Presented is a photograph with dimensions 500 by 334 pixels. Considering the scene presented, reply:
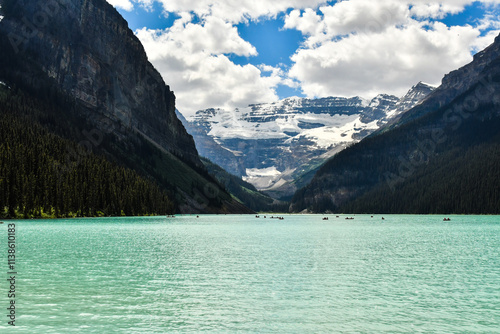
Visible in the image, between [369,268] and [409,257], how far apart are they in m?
13.6

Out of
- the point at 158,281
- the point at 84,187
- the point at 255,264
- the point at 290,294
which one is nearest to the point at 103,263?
the point at 158,281

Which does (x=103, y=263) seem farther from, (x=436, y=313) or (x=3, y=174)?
(x=3, y=174)

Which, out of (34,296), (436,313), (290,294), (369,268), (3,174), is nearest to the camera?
(436,313)

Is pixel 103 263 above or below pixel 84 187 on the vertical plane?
below

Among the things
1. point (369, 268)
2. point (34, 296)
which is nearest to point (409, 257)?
point (369, 268)

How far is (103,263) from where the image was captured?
5400 cm

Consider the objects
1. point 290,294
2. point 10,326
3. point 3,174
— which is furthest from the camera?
point 3,174

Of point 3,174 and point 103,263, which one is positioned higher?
point 3,174

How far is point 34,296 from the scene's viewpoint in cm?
3491

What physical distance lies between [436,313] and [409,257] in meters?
33.4

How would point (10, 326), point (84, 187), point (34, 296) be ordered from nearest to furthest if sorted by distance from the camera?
1. point (10, 326)
2. point (34, 296)
3. point (84, 187)

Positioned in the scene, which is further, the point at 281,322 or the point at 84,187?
the point at 84,187

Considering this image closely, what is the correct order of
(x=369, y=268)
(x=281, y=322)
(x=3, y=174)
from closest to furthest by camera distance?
(x=281, y=322) → (x=369, y=268) → (x=3, y=174)

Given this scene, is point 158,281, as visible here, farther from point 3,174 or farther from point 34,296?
point 3,174
